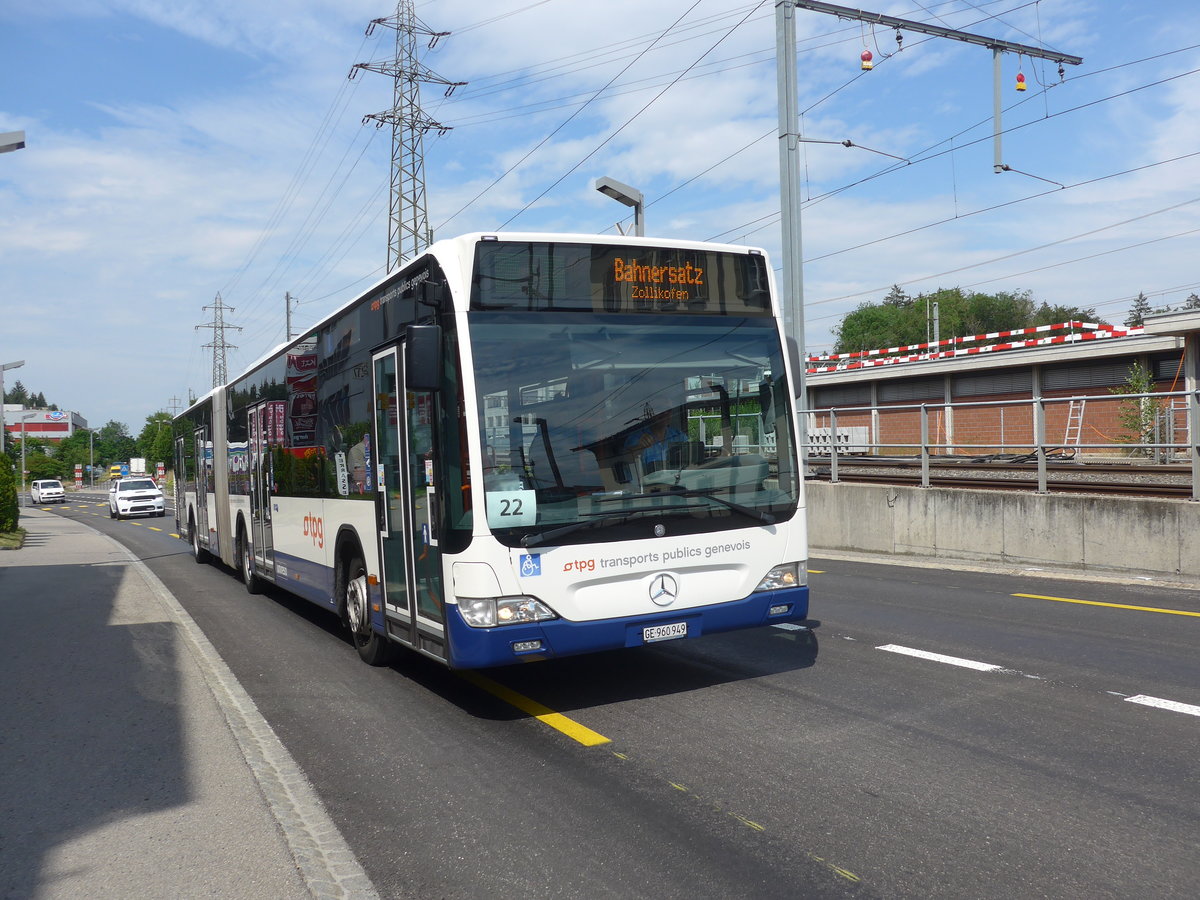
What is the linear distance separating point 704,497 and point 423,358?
6.54ft

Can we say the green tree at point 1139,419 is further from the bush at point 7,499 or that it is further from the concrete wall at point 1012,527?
the bush at point 7,499

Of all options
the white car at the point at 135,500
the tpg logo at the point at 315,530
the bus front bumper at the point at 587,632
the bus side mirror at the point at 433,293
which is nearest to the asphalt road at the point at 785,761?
the bus front bumper at the point at 587,632

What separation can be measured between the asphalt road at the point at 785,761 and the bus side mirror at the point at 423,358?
2108 millimetres

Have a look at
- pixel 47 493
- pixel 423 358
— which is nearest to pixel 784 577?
pixel 423 358

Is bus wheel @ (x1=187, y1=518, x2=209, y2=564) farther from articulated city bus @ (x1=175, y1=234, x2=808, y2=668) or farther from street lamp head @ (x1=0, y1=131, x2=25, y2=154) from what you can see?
articulated city bus @ (x1=175, y1=234, x2=808, y2=668)

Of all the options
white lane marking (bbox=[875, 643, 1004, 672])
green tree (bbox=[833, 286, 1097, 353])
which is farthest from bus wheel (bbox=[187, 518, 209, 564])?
green tree (bbox=[833, 286, 1097, 353])

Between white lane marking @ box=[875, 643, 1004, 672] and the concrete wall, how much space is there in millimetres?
5357

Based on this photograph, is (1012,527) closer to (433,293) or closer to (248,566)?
(433,293)

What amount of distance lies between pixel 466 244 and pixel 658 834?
3634mm

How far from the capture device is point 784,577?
6980mm

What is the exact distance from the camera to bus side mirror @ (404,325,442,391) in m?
6.05

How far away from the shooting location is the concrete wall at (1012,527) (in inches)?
462

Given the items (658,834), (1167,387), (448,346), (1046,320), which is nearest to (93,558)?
(448,346)

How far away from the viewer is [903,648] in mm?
7996
